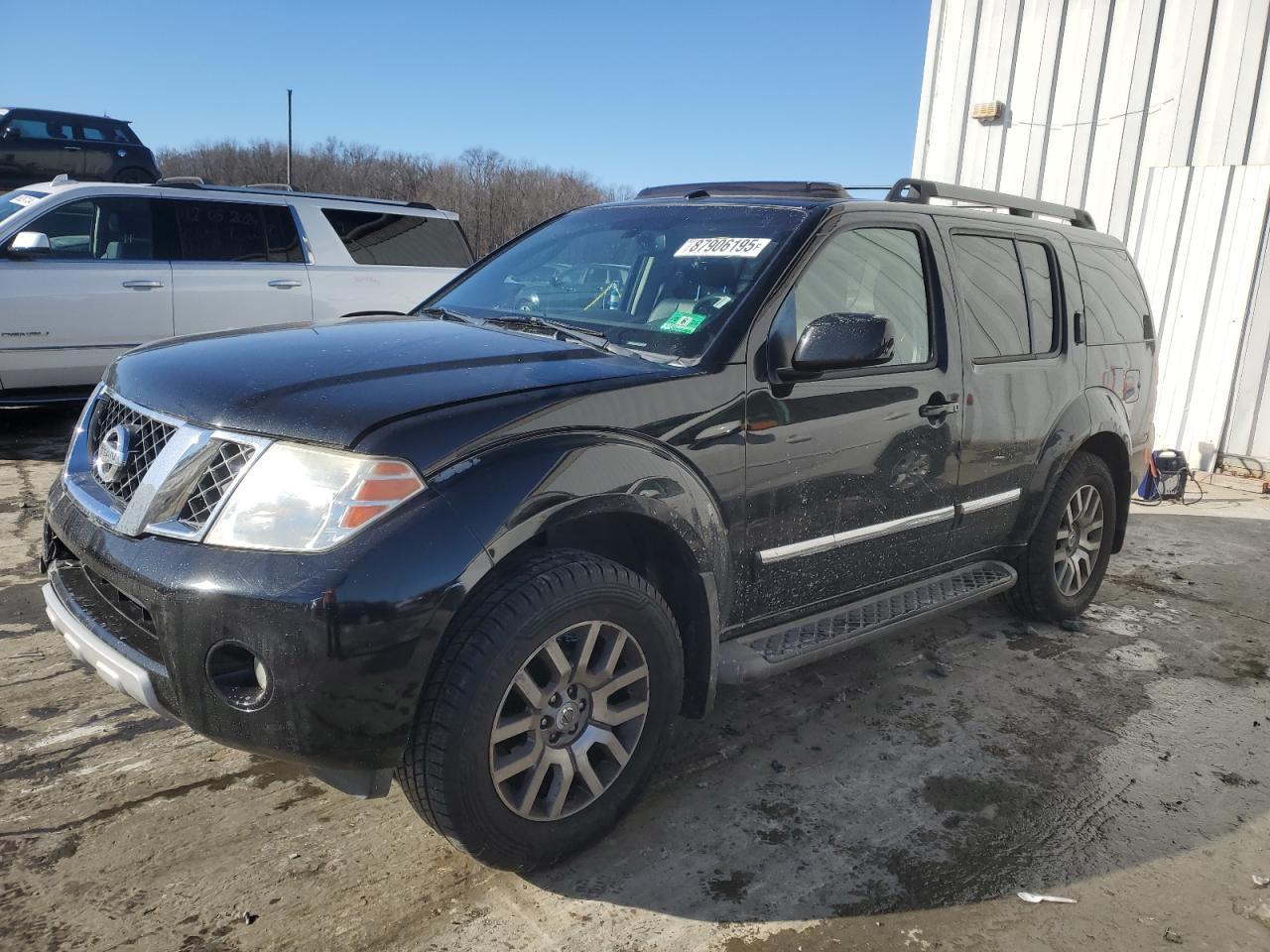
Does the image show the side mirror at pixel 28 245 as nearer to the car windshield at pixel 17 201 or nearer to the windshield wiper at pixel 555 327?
the car windshield at pixel 17 201

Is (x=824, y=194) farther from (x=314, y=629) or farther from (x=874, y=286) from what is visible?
(x=314, y=629)

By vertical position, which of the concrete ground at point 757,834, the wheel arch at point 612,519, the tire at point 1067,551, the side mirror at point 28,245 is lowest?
the concrete ground at point 757,834

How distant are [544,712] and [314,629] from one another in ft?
2.21

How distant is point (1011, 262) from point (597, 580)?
8.73 feet

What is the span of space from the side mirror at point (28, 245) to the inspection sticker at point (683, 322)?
5534mm

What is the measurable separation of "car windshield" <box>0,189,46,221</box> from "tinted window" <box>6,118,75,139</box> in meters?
11.6

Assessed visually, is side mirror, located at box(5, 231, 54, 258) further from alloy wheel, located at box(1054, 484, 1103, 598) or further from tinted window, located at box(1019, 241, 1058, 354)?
alloy wheel, located at box(1054, 484, 1103, 598)

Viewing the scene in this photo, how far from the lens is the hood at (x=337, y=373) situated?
7.48 feet

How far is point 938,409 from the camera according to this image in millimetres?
3539

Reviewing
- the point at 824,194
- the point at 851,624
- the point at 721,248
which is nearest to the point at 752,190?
the point at 824,194

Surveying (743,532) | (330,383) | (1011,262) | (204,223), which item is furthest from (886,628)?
(204,223)

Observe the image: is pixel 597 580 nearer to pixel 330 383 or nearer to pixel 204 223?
pixel 330 383

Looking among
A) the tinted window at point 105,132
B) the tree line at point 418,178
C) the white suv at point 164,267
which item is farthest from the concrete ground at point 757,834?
the tree line at point 418,178

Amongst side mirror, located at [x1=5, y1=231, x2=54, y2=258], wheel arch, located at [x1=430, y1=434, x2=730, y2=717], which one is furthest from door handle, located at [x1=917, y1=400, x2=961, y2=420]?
side mirror, located at [x1=5, y1=231, x2=54, y2=258]
